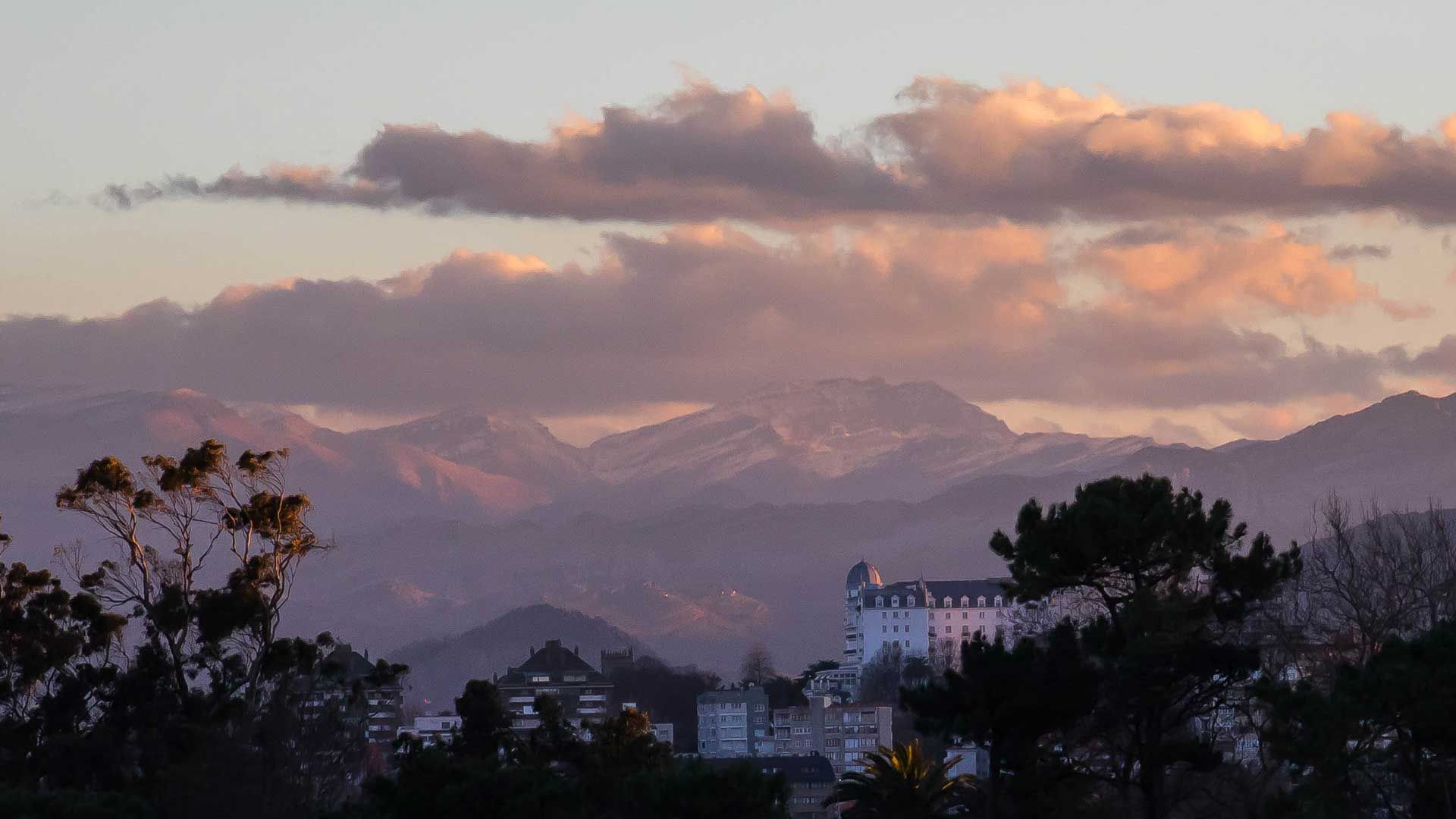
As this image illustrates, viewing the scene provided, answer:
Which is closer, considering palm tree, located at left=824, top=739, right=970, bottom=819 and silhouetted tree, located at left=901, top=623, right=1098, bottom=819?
silhouetted tree, located at left=901, top=623, right=1098, bottom=819

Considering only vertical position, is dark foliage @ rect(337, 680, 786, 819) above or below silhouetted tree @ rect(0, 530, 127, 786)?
below

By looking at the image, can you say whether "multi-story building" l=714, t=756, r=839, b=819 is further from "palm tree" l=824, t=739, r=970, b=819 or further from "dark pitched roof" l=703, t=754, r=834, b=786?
"palm tree" l=824, t=739, r=970, b=819

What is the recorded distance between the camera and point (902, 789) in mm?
68312

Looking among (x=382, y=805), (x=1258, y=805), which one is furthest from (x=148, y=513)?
(x=1258, y=805)

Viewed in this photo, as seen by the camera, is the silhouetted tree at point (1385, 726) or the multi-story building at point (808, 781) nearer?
the silhouetted tree at point (1385, 726)

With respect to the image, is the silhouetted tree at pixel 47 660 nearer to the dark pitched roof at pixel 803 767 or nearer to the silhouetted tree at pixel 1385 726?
the silhouetted tree at pixel 1385 726

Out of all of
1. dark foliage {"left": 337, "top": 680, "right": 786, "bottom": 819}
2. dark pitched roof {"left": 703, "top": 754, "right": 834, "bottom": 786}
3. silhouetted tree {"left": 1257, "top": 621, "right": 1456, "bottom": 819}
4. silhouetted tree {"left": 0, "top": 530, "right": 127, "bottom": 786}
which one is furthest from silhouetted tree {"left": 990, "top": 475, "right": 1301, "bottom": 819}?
dark pitched roof {"left": 703, "top": 754, "right": 834, "bottom": 786}

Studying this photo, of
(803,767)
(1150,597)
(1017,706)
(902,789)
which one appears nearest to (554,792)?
(1017,706)

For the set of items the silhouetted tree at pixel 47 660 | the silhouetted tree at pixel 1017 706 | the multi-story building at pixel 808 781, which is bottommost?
the multi-story building at pixel 808 781

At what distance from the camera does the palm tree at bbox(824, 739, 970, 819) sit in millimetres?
67625

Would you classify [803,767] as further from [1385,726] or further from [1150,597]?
[1385,726]

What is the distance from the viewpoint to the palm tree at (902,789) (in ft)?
222

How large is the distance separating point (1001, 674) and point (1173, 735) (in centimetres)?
771

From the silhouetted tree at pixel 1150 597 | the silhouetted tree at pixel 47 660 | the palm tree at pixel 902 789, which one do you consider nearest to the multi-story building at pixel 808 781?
the silhouetted tree at pixel 47 660
